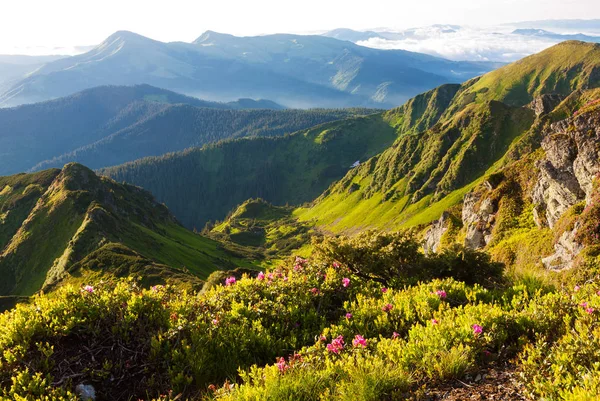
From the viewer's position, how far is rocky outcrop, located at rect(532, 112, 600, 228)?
34625 mm

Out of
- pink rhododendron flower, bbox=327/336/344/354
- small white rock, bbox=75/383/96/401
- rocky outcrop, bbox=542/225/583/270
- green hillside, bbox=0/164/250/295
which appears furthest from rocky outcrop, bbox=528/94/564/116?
small white rock, bbox=75/383/96/401

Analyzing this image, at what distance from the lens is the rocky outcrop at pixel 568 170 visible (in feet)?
114

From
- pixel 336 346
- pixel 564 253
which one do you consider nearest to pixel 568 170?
pixel 564 253

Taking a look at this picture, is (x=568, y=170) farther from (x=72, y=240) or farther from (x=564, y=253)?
(x=72, y=240)

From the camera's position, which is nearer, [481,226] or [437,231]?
[481,226]

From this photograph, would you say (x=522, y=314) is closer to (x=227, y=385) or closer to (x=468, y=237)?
(x=227, y=385)

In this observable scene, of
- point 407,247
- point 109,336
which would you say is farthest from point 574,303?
point 109,336

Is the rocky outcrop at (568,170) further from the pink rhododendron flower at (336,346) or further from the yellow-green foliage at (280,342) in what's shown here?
the pink rhododendron flower at (336,346)

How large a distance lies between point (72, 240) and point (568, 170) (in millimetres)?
96563

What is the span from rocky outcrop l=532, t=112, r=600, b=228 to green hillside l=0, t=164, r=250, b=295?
53.6 meters

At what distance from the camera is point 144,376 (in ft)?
26.1

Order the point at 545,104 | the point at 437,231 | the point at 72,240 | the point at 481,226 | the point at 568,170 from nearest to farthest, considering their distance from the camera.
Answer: the point at 568,170
the point at 481,226
the point at 437,231
the point at 72,240
the point at 545,104

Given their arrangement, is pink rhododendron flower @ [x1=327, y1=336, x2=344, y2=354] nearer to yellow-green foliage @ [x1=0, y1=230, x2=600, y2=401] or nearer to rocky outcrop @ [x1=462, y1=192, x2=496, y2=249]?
yellow-green foliage @ [x1=0, y1=230, x2=600, y2=401]

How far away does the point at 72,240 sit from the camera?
3396 inches
